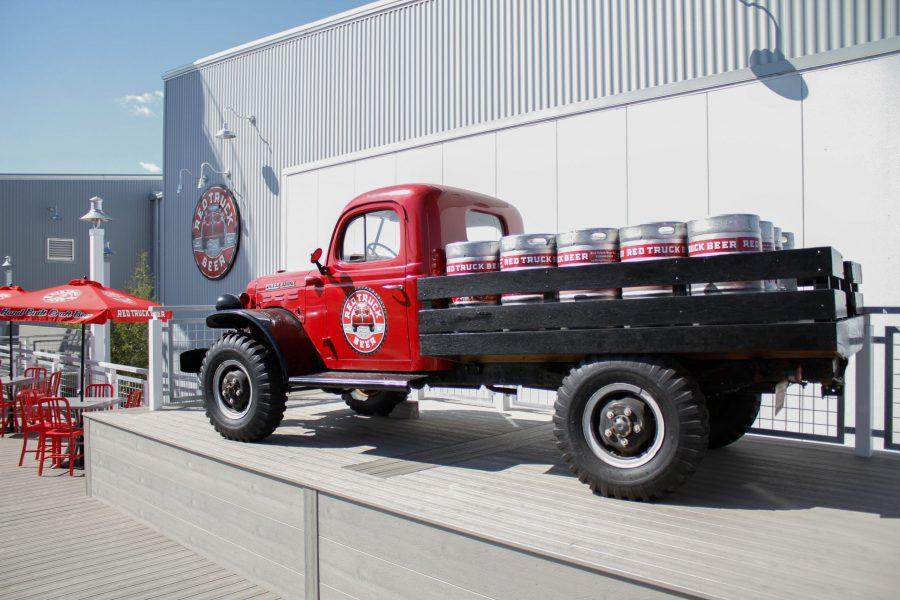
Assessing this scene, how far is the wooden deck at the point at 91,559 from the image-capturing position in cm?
442

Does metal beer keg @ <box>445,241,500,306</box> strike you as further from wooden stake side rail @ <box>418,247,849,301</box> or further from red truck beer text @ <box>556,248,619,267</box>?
red truck beer text @ <box>556,248,619,267</box>

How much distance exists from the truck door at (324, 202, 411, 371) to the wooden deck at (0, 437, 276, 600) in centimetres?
176

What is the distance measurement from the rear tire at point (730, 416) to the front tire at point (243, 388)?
327 cm

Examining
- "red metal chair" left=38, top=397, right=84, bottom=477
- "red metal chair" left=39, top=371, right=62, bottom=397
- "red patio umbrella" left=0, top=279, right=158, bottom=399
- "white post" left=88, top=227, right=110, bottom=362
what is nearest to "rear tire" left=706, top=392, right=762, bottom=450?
"red patio umbrella" left=0, top=279, right=158, bottom=399

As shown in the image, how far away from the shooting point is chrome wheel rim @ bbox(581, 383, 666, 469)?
136 inches

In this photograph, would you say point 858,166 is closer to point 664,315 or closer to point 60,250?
point 664,315

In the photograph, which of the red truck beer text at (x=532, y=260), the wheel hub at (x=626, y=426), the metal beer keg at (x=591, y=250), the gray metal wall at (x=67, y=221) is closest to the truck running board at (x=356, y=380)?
the red truck beer text at (x=532, y=260)

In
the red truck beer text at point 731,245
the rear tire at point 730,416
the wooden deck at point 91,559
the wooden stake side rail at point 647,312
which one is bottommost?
the wooden deck at point 91,559

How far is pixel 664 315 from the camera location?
341 centimetres

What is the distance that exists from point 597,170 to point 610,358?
401 centimetres

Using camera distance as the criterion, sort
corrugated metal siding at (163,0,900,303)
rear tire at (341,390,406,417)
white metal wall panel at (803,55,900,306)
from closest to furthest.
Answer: white metal wall panel at (803,55,900,306), rear tire at (341,390,406,417), corrugated metal siding at (163,0,900,303)

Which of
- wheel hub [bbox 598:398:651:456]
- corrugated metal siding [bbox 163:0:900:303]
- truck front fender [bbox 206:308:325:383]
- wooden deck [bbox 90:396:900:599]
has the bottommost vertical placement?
wooden deck [bbox 90:396:900:599]

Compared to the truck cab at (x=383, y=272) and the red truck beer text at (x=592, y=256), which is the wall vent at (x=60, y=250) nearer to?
the truck cab at (x=383, y=272)

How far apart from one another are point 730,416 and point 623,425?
1.59 m
